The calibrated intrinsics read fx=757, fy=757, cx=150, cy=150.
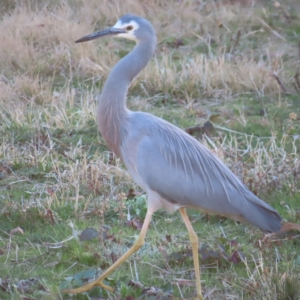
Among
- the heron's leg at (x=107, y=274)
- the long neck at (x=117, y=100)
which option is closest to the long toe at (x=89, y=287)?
the heron's leg at (x=107, y=274)

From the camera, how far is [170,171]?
4555 millimetres

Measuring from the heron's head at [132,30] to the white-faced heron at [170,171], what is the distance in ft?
0.72

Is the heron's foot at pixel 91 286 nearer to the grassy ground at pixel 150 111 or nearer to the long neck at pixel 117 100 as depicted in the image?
the grassy ground at pixel 150 111

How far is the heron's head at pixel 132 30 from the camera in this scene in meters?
4.94

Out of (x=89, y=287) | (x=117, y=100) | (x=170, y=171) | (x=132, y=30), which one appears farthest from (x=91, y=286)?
(x=132, y=30)

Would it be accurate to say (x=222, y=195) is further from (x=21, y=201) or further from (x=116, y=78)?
(x=21, y=201)

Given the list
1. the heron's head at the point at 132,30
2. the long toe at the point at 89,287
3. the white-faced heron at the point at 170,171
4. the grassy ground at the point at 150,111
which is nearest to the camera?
the long toe at the point at 89,287

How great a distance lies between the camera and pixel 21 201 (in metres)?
5.50

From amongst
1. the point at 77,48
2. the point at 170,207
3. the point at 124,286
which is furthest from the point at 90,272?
the point at 77,48

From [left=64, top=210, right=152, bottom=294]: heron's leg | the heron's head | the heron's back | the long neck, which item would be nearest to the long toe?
[left=64, top=210, right=152, bottom=294]: heron's leg

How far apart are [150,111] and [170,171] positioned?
3112 millimetres

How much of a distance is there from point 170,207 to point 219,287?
0.57 metres

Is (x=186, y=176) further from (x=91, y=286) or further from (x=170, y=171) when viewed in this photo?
(x=91, y=286)

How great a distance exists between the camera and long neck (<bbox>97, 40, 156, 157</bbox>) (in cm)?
477
